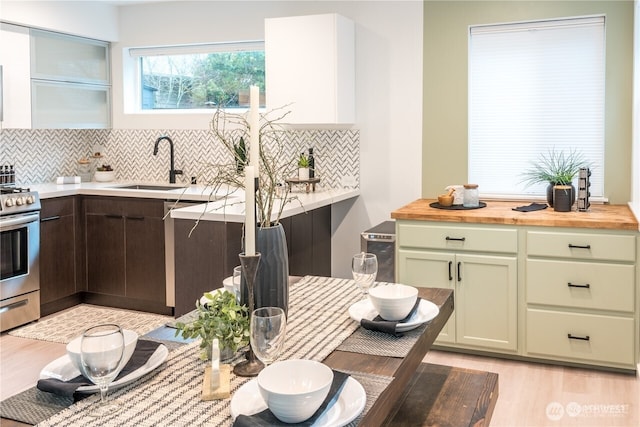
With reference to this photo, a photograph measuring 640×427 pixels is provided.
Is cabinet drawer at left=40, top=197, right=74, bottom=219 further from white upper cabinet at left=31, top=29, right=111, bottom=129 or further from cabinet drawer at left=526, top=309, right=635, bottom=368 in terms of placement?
cabinet drawer at left=526, top=309, right=635, bottom=368

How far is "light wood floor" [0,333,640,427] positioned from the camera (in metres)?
2.89

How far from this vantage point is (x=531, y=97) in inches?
161

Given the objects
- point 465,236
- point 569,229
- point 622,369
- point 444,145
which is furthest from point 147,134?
point 622,369

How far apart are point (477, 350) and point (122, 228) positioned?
2.69 m

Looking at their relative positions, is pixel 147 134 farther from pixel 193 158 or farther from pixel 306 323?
pixel 306 323

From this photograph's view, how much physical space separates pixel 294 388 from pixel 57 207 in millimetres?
3722

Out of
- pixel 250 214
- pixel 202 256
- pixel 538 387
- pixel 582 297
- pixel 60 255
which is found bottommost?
pixel 538 387

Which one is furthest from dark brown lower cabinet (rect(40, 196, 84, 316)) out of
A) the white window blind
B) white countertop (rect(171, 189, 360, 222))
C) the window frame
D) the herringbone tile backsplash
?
the white window blind

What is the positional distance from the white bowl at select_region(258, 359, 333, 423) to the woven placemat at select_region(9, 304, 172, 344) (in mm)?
2870

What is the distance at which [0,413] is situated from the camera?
4.33 ft

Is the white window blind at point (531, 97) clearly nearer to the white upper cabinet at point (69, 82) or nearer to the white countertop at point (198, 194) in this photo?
the white countertop at point (198, 194)

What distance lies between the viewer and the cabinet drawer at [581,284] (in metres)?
3.29

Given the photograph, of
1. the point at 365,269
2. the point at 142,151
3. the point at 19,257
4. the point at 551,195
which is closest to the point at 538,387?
the point at 551,195

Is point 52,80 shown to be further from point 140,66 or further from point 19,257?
point 19,257
